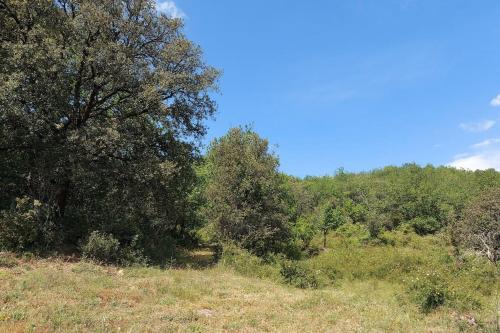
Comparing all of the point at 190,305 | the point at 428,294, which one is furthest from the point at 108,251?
the point at 428,294

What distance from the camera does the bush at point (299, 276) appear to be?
1628cm

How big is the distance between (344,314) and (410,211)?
4181 centimetres

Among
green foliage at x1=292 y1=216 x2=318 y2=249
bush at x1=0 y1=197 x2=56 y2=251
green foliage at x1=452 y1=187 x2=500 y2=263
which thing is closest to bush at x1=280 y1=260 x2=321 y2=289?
bush at x1=0 y1=197 x2=56 y2=251

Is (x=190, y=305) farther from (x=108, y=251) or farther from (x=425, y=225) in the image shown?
(x=425, y=225)

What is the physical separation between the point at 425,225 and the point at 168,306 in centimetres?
4332

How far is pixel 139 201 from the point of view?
18.3m

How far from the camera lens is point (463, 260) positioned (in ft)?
69.9

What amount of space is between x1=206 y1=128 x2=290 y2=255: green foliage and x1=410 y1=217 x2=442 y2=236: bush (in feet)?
92.6

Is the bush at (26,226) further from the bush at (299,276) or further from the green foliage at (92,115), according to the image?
the bush at (299,276)

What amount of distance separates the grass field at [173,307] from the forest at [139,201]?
93 mm

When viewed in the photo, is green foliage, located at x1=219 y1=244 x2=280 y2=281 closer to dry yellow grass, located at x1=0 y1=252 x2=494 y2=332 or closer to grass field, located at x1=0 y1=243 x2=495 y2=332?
grass field, located at x1=0 y1=243 x2=495 y2=332

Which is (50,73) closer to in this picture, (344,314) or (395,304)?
(344,314)

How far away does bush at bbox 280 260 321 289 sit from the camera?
16281 mm

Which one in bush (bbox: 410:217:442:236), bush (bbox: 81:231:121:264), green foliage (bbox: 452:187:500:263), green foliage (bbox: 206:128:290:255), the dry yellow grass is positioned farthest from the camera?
bush (bbox: 410:217:442:236)
